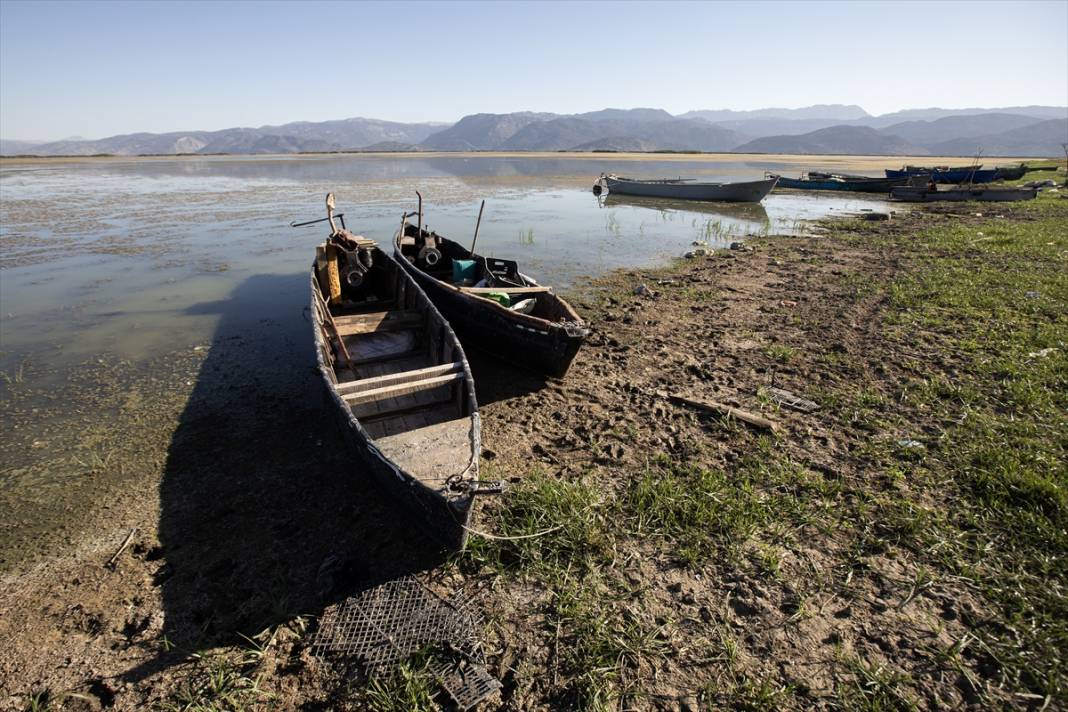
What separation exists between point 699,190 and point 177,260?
28186mm

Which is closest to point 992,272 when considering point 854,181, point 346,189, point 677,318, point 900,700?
point 677,318

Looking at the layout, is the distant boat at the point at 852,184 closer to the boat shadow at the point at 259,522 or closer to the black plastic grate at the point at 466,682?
the boat shadow at the point at 259,522

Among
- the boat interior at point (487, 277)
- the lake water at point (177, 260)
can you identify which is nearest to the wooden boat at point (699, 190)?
the lake water at point (177, 260)

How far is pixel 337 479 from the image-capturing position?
18.7 feet

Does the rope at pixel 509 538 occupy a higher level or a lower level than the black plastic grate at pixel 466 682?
higher

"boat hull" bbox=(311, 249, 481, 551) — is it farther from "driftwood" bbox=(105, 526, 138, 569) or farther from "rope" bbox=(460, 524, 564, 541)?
"driftwood" bbox=(105, 526, 138, 569)

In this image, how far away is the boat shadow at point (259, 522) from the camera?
4.06m

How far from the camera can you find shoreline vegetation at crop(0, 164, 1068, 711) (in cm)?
339

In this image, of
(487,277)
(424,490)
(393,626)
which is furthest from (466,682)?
(487,277)

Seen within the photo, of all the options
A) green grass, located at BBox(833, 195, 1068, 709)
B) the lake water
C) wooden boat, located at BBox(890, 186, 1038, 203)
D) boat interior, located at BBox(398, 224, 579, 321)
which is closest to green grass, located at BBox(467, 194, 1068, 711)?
green grass, located at BBox(833, 195, 1068, 709)

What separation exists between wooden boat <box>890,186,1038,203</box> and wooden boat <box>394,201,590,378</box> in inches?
1210

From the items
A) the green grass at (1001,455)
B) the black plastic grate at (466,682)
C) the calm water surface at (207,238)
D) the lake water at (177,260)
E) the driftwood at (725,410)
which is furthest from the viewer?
the calm water surface at (207,238)

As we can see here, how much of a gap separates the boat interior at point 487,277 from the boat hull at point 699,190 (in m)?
23.4

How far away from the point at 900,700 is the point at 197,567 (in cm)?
577
